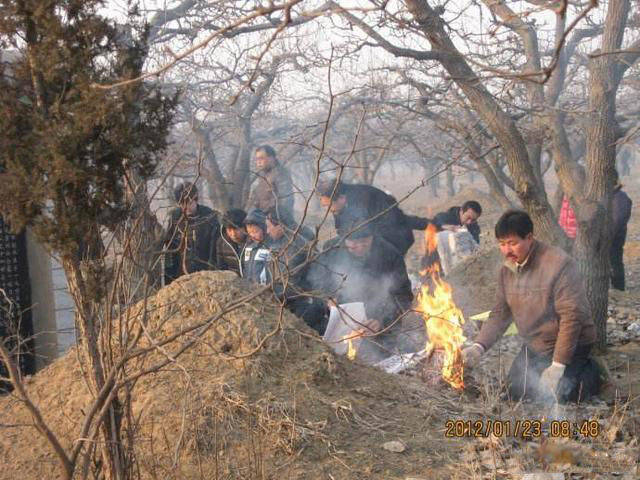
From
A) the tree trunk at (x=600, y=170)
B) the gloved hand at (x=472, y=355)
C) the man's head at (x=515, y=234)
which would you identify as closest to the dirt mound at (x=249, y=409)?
the gloved hand at (x=472, y=355)

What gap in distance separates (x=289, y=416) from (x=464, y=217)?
20.4 ft

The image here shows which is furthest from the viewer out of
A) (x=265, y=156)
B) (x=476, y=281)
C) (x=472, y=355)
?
(x=476, y=281)

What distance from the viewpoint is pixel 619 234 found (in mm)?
10039

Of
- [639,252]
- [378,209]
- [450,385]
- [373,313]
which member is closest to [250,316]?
[450,385]

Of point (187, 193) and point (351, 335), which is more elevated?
point (187, 193)

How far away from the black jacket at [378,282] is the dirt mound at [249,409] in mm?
1568

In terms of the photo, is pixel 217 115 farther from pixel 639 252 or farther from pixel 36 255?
pixel 639 252

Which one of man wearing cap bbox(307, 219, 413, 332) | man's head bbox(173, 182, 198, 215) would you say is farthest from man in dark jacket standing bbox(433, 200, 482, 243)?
man's head bbox(173, 182, 198, 215)

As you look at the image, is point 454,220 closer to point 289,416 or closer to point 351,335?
point 351,335

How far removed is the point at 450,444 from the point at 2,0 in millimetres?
3389

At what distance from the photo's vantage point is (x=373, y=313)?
7.23 meters

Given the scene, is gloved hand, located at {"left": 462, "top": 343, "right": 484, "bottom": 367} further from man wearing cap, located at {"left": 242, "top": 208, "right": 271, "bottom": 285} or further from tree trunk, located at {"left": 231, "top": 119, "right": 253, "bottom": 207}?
tree trunk, located at {"left": 231, "top": 119, "right": 253, "bottom": 207}

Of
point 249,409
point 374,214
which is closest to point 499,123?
point 374,214

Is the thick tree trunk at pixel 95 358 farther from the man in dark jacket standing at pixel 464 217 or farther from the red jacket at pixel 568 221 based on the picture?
the red jacket at pixel 568 221
